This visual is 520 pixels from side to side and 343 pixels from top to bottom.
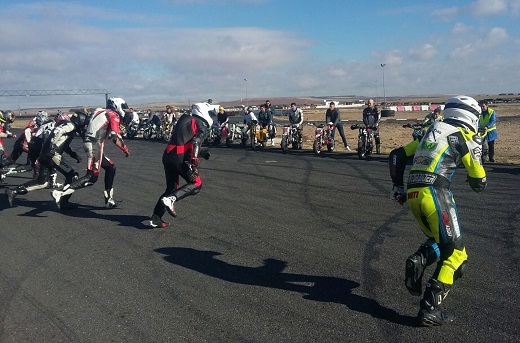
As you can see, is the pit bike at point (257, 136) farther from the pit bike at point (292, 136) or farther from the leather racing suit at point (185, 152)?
the leather racing suit at point (185, 152)

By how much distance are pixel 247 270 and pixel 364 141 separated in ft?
38.3

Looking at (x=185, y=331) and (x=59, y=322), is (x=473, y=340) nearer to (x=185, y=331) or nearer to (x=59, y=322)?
(x=185, y=331)

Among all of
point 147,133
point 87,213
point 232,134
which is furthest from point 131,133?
point 87,213

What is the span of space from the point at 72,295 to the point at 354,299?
9.41 ft

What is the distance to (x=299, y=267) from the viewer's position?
6.09m

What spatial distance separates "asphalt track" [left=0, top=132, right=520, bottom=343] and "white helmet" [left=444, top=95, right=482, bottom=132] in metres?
1.67

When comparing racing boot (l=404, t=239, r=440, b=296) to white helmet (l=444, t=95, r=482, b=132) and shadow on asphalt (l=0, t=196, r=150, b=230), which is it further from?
shadow on asphalt (l=0, t=196, r=150, b=230)

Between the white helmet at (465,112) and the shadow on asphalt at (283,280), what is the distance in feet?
6.11

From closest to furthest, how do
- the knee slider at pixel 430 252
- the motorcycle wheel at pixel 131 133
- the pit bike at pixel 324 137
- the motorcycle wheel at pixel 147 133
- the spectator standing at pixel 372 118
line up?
the knee slider at pixel 430 252
the spectator standing at pixel 372 118
the pit bike at pixel 324 137
the motorcycle wheel at pixel 147 133
the motorcycle wheel at pixel 131 133

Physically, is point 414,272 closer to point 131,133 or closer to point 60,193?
point 60,193

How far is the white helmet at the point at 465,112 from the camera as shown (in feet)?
16.0

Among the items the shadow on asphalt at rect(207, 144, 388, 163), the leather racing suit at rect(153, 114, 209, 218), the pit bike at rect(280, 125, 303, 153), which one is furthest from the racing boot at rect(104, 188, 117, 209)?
the pit bike at rect(280, 125, 303, 153)

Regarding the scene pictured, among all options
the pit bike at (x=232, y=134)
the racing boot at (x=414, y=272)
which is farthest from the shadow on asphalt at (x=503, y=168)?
the pit bike at (x=232, y=134)

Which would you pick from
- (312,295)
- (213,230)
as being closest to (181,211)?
(213,230)
